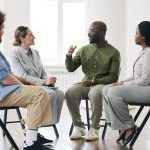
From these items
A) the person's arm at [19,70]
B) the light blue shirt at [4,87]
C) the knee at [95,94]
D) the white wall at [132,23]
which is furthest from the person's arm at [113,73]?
the white wall at [132,23]

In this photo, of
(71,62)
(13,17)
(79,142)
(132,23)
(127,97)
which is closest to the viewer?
(127,97)

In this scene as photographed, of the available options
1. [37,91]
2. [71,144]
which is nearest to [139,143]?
[71,144]

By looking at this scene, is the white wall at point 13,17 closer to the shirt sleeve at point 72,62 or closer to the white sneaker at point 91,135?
the shirt sleeve at point 72,62

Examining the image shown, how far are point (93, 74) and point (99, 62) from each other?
0.15 meters

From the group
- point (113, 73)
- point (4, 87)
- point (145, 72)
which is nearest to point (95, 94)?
point (113, 73)

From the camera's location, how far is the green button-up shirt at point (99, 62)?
12.4 ft

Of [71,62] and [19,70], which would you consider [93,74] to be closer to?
[71,62]

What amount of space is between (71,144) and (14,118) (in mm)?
2101

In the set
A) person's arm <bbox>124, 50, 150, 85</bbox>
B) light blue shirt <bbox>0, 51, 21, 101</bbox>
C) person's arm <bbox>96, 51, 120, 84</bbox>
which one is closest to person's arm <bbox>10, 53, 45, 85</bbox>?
person's arm <bbox>96, 51, 120, 84</bbox>

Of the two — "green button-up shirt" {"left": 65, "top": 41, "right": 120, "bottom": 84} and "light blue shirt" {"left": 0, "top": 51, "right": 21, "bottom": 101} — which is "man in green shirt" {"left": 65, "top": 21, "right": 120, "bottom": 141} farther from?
"light blue shirt" {"left": 0, "top": 51, "right": 21, "bottom": 101}

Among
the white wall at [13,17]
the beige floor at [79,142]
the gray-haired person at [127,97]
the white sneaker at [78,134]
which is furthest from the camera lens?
the white wall at [13,17]

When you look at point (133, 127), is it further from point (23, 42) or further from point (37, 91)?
point (23, 42)

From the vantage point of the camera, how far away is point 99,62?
3.84 metres

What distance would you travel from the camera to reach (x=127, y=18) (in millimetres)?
6973
